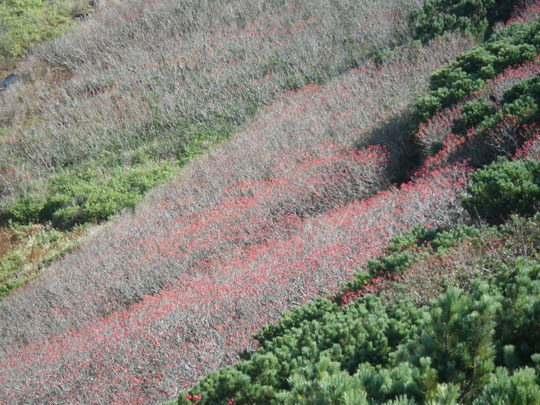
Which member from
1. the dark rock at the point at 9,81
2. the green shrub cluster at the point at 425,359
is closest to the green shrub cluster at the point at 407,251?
the green shrub cluster at the point at 425,359

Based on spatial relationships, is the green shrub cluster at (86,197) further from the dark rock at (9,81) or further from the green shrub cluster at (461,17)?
the green shrub cluster at (461,17)

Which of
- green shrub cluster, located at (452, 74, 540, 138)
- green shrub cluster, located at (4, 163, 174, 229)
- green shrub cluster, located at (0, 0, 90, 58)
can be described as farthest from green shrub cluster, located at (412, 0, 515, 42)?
green shrub cluster, located at (0, 0, 90, 58)

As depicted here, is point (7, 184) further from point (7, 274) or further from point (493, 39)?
point (493, 39)

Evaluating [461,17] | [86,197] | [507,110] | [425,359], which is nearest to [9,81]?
[86,197]

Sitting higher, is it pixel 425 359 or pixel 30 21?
pixel 30 21

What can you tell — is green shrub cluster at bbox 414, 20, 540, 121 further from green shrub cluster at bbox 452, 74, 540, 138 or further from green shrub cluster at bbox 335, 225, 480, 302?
green shrub cluster at bbox 335, 225, 480, 302

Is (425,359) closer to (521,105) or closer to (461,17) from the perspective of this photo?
(521,105)
